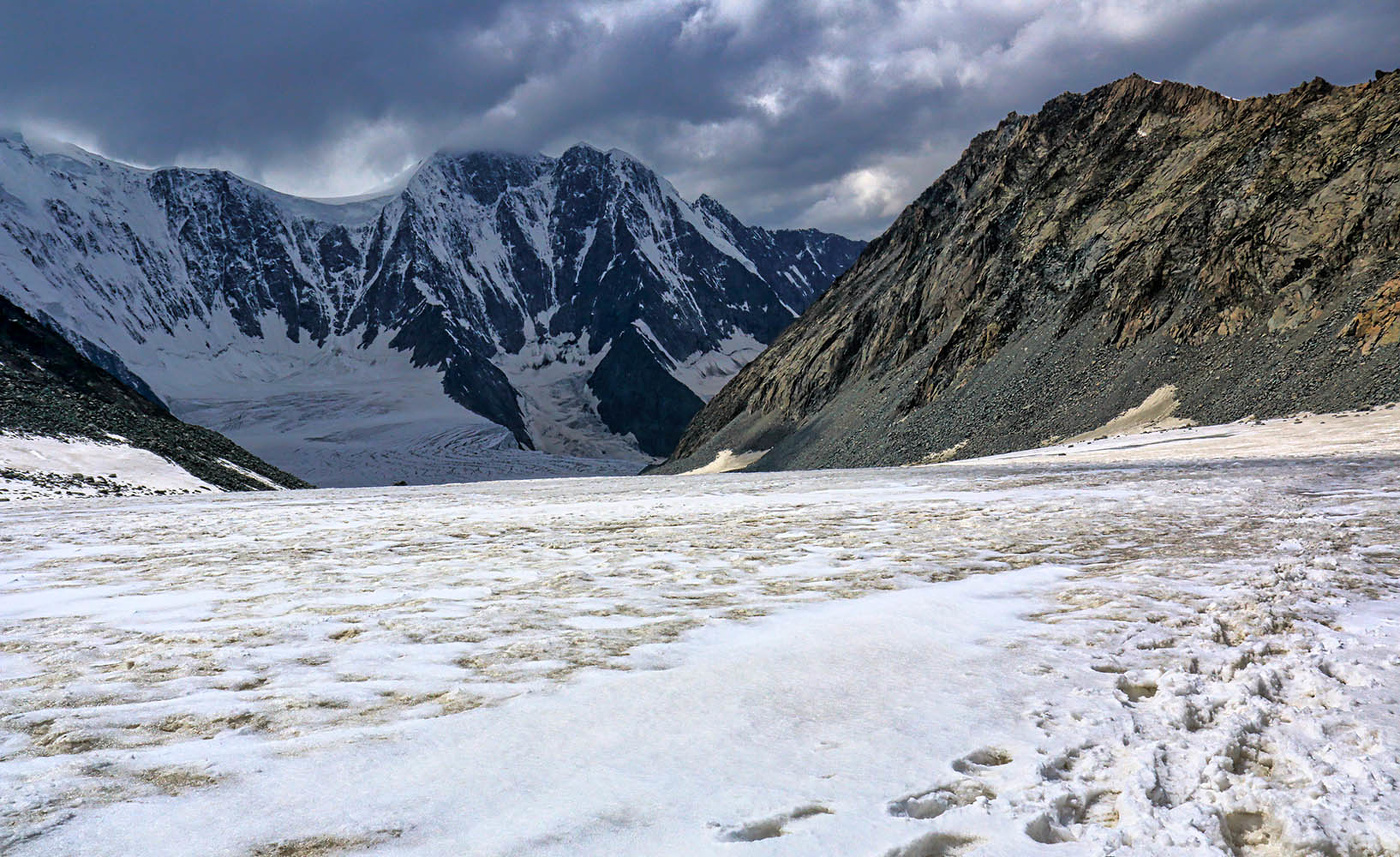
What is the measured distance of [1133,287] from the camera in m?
39.8

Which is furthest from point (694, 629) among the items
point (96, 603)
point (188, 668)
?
point (96, 603)

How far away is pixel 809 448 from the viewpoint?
51.1m

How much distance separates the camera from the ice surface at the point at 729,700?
2.23 metres

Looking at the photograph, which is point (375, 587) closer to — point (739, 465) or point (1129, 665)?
point (1129, 665)

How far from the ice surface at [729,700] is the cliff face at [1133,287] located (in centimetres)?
2689

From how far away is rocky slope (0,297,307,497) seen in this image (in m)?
34.2

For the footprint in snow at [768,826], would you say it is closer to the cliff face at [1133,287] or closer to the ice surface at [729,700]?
the ice surface at [729,700]

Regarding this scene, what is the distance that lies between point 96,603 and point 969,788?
5583 millimetres

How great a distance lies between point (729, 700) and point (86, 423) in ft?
155

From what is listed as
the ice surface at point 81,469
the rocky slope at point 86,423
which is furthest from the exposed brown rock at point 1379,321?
the rocky slope at point 86,423

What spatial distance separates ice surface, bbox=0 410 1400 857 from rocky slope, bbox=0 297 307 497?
3194 cm

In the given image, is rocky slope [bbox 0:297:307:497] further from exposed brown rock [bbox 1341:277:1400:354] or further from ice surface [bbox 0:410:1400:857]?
exposed brown rock [bbox 1341:277:1400:354]

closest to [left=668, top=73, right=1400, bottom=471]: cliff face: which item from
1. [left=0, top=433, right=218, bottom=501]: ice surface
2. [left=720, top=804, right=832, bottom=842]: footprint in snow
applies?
[left=720, top=804, right=832, bottom=842]: footprint in snow

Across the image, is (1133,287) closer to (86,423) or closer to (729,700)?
(729,700)
